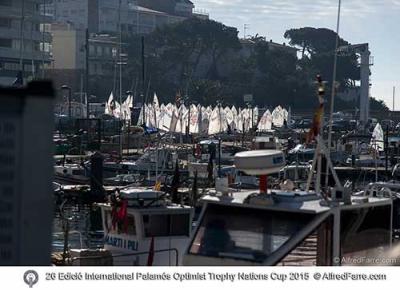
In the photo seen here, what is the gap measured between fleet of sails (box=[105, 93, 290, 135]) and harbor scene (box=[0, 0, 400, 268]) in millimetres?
200

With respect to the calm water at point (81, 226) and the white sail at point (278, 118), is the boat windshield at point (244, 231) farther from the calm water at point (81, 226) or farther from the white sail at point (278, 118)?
the white sail at point (278, 118)

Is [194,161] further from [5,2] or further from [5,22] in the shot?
[5,22]

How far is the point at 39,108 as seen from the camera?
5.81 metres

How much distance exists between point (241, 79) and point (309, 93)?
28.4ft

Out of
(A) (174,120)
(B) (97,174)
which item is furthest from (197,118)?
(B) (97,174)

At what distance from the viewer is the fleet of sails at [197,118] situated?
63.5 meters

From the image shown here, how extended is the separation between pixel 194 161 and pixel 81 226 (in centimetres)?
1735

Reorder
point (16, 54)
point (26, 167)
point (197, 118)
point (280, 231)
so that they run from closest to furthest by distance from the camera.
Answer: point (26, 167), point (280, 231), point (197, 118), point (16, 54)

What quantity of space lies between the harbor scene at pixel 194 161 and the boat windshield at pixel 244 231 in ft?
0.06

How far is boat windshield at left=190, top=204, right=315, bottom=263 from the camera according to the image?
35.5 feet

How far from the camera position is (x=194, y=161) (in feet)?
162

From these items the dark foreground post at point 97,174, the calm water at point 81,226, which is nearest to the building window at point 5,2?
the dark foreground post at point 97,174
